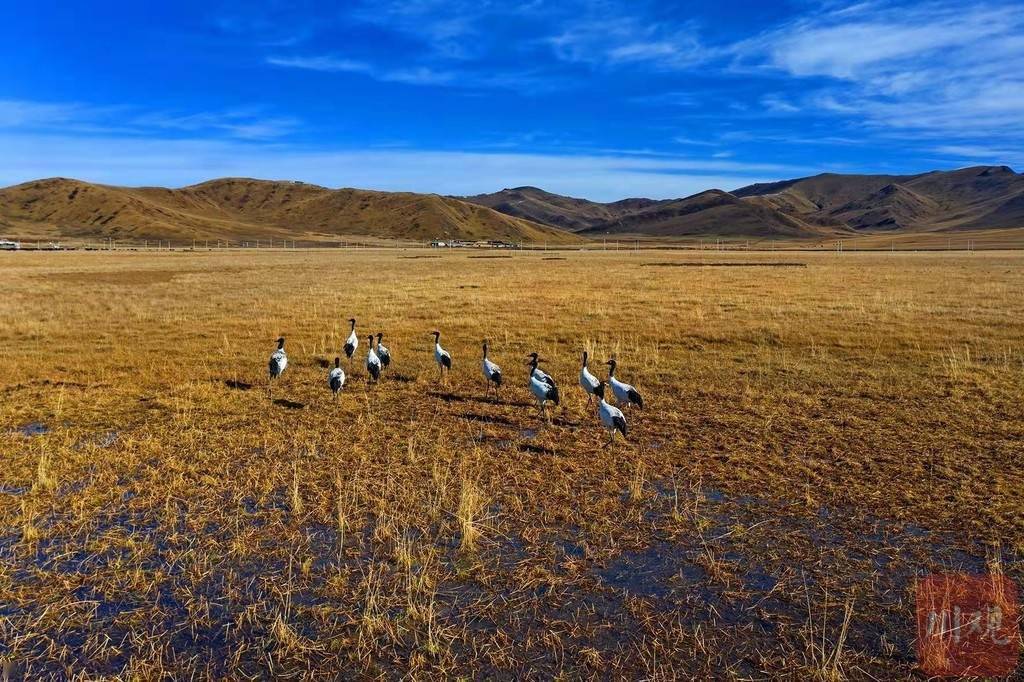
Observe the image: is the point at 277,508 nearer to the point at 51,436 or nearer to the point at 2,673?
the point at 2,673

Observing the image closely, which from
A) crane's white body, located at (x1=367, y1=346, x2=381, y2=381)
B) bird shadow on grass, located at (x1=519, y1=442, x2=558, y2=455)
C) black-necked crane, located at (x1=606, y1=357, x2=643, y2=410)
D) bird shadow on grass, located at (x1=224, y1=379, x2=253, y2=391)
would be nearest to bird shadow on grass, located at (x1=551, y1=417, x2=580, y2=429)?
black-necked crane, located at (x1=606, y1=357, x2=643, y2=410)

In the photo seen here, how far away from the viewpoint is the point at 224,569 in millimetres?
6883

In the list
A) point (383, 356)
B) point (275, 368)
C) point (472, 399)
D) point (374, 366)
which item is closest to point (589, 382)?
point (472, 399)

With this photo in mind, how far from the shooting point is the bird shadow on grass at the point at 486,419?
12586mm

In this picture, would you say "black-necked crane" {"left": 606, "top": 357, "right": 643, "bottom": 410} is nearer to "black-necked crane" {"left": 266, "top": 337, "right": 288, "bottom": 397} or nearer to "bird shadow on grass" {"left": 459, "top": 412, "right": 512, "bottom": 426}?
"bird shadow on grass" {"left": 459, "top": 412, "right": 512, "bottom": 426}

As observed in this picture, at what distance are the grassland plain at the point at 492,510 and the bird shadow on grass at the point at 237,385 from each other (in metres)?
0.16

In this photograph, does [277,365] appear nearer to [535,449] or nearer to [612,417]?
[535,449]

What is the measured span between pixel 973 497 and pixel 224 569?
959 centimetres

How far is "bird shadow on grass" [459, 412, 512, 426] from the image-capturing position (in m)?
12.6

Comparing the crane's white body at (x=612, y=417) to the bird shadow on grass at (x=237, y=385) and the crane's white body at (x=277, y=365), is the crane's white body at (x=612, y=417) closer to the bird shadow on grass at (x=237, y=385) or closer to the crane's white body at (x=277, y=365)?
the crane's white body at (x=277, y=365)

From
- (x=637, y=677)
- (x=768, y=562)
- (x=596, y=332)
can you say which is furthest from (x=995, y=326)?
(x=637, y=677)
